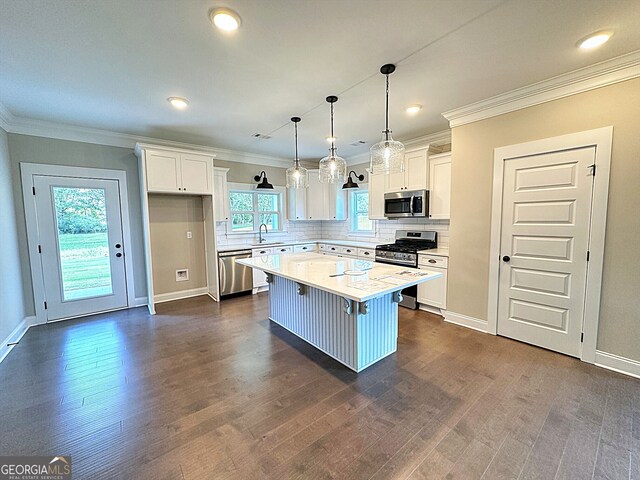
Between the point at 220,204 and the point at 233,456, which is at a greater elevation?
the point at 220,204

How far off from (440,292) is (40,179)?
18.3 feet

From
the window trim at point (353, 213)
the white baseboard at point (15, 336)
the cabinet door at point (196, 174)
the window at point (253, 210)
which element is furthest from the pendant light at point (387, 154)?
the white baseboard at point (15, 336)

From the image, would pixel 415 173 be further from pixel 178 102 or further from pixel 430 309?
pixel 178 102

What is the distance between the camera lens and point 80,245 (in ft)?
12.7

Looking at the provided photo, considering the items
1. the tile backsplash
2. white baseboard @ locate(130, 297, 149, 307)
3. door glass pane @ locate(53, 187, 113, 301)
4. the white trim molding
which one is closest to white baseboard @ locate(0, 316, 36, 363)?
door glass pane @ locate(53, 187, 113, 301)

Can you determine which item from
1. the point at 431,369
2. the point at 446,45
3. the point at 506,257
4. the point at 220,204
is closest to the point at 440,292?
the point at 506,257

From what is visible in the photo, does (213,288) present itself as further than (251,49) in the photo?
Yes

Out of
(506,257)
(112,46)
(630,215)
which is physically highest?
(112,46)

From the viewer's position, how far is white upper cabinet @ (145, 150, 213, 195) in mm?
3887

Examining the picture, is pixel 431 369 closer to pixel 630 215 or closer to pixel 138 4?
pixel 630 215

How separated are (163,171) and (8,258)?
1.98 m

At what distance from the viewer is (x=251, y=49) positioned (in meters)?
2.03

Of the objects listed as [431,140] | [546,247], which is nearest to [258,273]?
[431,140]

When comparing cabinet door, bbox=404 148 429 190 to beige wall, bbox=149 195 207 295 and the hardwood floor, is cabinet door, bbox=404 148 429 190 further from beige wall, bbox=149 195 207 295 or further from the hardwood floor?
beige wall, bbox=149 195 207 295
